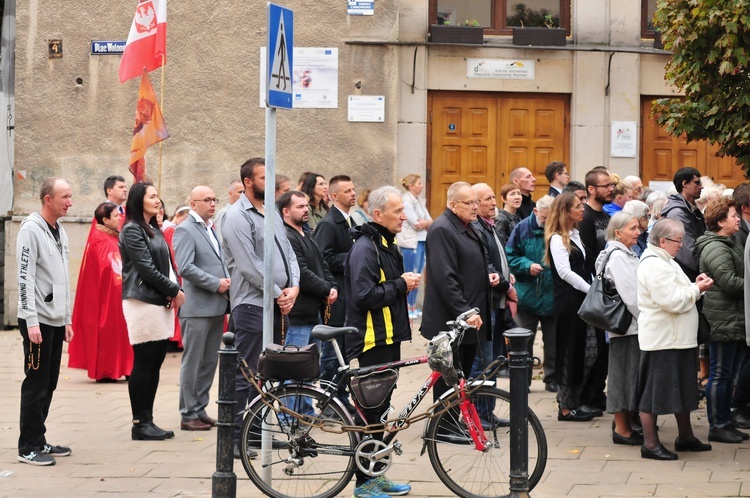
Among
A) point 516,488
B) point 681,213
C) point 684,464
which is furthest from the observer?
point 681,213

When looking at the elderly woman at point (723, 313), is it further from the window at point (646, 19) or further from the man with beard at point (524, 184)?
the window at point (646, 19)

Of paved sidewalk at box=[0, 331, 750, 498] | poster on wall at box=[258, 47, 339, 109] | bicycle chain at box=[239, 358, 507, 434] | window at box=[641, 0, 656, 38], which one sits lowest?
paved sidewalk at box=[0, 331, 750, 498]

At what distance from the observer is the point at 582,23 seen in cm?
1770

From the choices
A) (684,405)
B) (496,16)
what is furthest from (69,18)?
(684,405)

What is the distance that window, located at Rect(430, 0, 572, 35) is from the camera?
1786 cm

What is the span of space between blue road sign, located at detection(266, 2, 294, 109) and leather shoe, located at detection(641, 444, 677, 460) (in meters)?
3.65

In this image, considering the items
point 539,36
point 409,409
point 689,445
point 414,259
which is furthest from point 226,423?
point 539,36

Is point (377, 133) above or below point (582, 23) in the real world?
below

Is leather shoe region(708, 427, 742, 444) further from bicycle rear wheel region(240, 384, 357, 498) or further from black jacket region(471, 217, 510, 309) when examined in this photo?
bicycle rear wheel region(240, 384, 357, 498)

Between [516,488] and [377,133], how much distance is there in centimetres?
1089

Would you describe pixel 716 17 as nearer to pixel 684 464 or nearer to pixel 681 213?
pixel 681 213

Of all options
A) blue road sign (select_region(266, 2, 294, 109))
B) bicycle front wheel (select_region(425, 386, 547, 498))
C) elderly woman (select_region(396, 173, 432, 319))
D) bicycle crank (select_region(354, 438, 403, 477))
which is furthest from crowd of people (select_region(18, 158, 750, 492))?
elderly woman (select_region(396, 173, 432, 319))

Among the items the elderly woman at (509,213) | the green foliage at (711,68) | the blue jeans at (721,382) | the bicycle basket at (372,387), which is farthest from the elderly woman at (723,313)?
the bicycle basket at (372,387)

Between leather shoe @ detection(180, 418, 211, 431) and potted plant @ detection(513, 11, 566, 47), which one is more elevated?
potted plant @ detection(513, 11, 566, 47)
